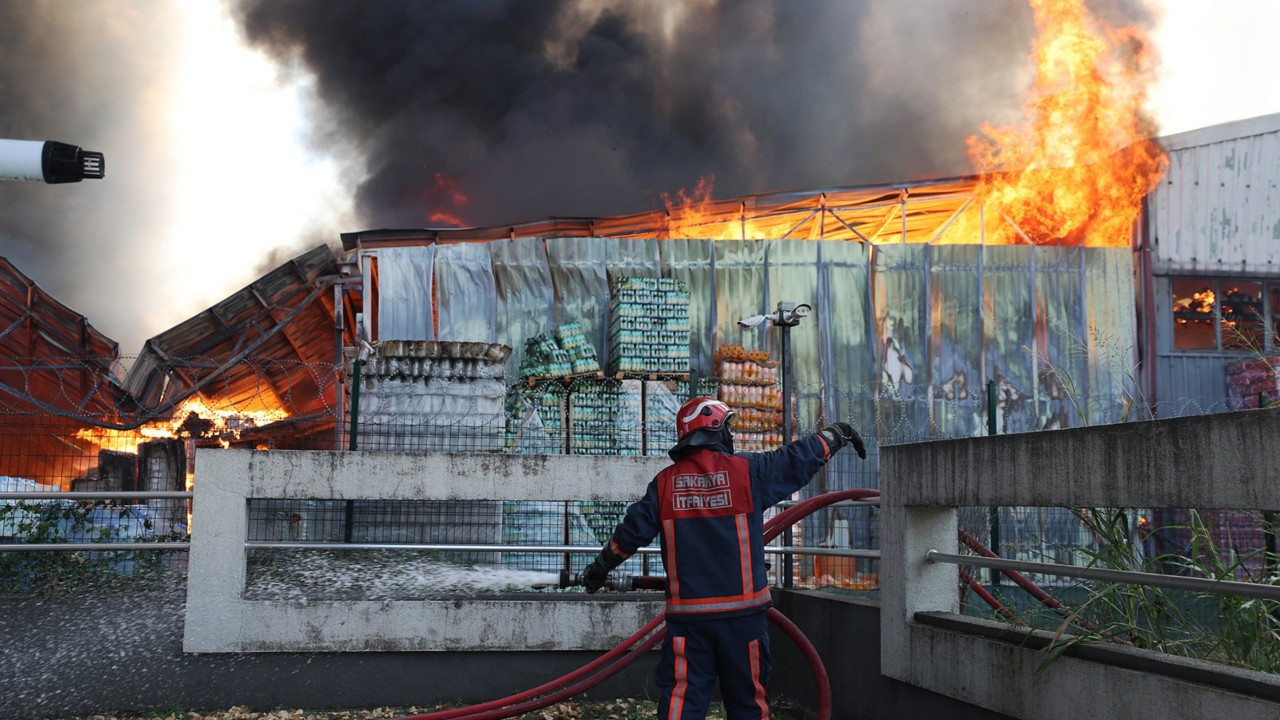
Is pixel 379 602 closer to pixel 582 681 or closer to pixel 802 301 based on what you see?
pixel 582 681

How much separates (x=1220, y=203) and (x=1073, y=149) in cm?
321

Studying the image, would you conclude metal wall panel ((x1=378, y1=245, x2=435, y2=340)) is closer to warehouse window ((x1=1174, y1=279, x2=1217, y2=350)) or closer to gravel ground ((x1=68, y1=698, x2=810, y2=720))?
gravel ground ((x1=68, y1=698, x2=810, y2=720))

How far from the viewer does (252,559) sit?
8359mm

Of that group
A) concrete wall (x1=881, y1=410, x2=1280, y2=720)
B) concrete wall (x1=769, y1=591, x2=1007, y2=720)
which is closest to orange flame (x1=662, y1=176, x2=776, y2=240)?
concrete wall (x1=769, y1=591, x2=1007, y2=720)

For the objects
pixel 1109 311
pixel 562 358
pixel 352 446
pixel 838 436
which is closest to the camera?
pixel 838 436

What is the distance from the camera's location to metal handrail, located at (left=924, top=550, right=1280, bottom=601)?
3.58m

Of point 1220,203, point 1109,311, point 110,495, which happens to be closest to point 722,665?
point 110,495

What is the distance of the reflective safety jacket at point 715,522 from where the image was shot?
491 centimetres

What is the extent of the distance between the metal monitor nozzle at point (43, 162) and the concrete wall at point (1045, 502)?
4.44 m

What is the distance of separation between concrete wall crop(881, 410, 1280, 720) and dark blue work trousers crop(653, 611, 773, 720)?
1.08 m

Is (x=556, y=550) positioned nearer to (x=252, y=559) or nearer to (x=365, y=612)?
(x=365, y=612)

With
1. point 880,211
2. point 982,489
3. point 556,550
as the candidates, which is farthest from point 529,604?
point 880,211

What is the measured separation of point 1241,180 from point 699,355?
39.2 ft

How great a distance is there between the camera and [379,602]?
725 cm
